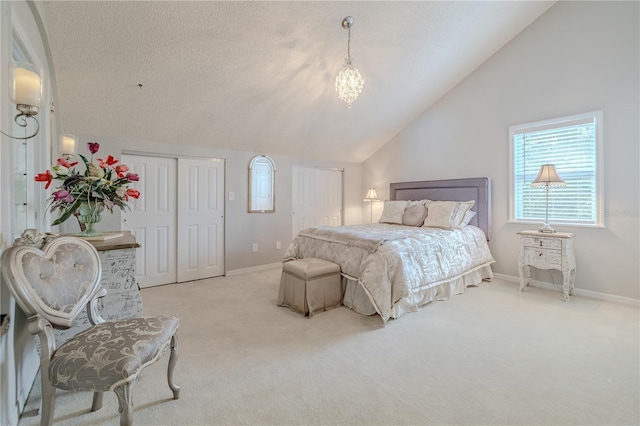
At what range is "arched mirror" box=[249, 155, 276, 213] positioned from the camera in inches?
183

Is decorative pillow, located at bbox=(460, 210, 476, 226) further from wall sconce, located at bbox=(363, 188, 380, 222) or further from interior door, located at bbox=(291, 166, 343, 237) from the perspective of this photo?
interior door, located at bbox=(291, 166, 343, 237)

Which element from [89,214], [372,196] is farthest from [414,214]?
[89,214]

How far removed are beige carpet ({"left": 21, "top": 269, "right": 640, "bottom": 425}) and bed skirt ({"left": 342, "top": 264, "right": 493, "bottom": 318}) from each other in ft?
0.28

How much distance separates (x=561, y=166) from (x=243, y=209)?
430cm

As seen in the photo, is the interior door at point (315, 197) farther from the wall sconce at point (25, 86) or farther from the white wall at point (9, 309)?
the wall sconce at point (25, 86)

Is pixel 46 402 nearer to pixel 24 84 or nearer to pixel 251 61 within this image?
pixel 24 84

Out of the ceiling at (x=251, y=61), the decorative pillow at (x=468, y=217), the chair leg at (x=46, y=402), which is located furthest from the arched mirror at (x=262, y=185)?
the chair leg at (x=46, y=402)

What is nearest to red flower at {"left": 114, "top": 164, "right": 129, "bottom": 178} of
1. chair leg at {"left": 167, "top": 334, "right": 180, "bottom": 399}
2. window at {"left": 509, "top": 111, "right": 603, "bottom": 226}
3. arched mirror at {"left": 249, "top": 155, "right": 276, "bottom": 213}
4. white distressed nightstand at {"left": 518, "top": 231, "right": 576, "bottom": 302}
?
chair leg at {"left": 167, "top": 334, "right": 180, "bottom": 399}

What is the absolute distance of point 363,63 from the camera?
3623 millimetres

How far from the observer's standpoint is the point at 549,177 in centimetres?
334

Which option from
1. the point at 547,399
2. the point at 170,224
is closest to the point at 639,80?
the point at 547,399

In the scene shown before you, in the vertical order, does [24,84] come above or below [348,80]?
below

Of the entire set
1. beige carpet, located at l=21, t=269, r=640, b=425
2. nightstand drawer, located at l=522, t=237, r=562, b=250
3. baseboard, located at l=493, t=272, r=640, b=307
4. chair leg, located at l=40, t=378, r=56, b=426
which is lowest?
beige carpet, located at l=21, t=269, r=640, b=425

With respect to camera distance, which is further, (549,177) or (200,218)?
(200,218)
